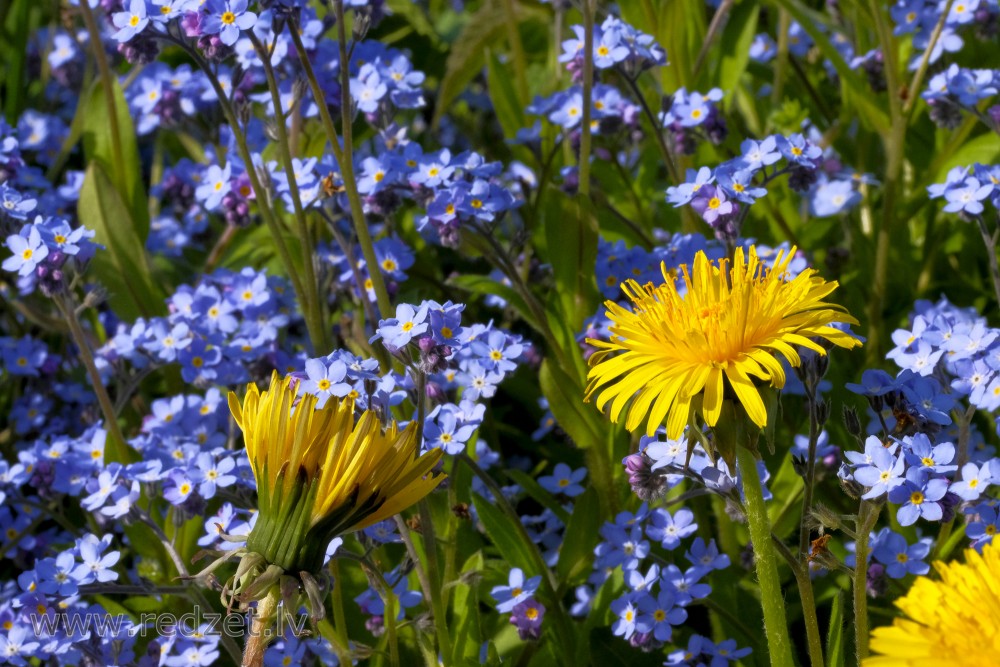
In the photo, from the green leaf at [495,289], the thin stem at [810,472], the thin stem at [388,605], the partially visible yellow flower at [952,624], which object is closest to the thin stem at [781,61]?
the green leaf at [495,289]

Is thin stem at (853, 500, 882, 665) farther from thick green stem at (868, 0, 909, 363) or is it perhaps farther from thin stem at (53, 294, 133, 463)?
thin stem at (53, 294, 133, 463)

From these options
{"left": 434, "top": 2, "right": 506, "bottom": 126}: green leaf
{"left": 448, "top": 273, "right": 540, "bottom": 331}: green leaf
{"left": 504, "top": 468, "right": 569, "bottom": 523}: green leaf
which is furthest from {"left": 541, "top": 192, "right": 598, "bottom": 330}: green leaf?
{"left": 434, "top": 2, "right": 506, "bottom": 126}: green leaf

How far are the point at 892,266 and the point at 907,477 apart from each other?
5.40 ft

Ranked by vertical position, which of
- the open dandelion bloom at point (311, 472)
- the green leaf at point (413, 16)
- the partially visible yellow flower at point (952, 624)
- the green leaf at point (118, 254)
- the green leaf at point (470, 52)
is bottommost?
the partially visible yellow flower at point (952, 624)

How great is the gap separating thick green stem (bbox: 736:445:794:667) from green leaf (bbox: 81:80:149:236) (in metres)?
2.20

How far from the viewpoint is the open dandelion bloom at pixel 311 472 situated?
5.94 ft

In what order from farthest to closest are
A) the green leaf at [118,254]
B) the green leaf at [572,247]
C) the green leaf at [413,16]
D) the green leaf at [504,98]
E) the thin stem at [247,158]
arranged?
the green leaf at [413,16] → the green leaf at [504,98] → the green leaf at [118,254] → the green leaf at [572,247] → the thin stem at [247,158]

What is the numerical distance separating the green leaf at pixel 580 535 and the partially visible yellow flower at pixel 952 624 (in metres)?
1.14

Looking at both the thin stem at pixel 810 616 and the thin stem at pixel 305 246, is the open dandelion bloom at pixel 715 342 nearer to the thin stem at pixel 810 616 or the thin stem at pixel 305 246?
the thin stem at pixel 810 616

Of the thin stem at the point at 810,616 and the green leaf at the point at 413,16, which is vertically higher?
the green leaf at the point at 413,16

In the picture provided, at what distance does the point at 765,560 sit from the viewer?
192cm

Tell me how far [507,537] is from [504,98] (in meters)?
1.58

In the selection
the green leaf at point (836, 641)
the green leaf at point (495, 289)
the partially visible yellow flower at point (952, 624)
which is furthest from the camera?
the green leaf at point (495, 289)

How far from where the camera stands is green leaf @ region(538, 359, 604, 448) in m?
2.64
